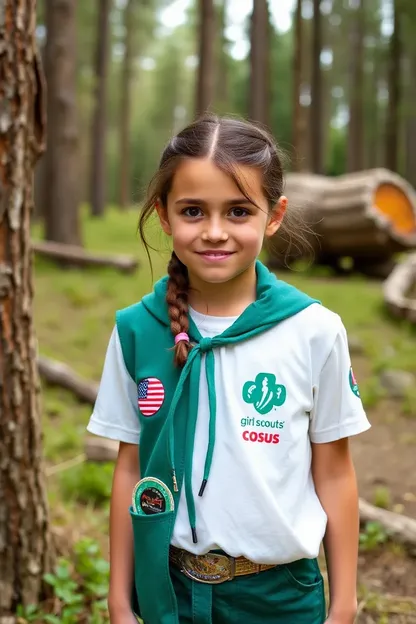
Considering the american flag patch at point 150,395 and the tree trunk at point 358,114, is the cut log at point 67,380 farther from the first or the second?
the tree trunk at point 358,114

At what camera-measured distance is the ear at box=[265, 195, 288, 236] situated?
1.84 m

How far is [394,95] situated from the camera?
2116cm

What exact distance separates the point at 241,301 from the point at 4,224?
1160 mm

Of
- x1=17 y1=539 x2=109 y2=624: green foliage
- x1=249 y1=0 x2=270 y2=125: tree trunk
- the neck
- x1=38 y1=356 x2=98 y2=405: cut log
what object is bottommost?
x1=38 y1=356 x2=98 y2=405: cut log

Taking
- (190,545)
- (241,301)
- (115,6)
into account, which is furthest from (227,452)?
(115,6)

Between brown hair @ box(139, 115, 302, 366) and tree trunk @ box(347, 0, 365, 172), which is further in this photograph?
tree trunk @ box(347, 0, 365, 172)

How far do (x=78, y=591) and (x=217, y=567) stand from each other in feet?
4.80

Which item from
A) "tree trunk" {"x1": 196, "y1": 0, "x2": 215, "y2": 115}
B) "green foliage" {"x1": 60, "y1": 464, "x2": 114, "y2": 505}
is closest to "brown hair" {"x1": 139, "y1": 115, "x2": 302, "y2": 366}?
"green foliage" {"x1": 60, "y1": 464, "x2": 114, "y2": 505}

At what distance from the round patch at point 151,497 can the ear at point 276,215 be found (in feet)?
2.16

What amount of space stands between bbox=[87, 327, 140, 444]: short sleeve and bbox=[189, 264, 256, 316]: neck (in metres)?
0.23

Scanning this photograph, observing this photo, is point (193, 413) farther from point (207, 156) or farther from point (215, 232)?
point (207, 156)

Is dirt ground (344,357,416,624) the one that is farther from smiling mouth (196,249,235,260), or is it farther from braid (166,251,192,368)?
smiling mouth (196,249,235,260)

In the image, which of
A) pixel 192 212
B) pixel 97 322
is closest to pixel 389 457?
pixel 192 212

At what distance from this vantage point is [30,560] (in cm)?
280
